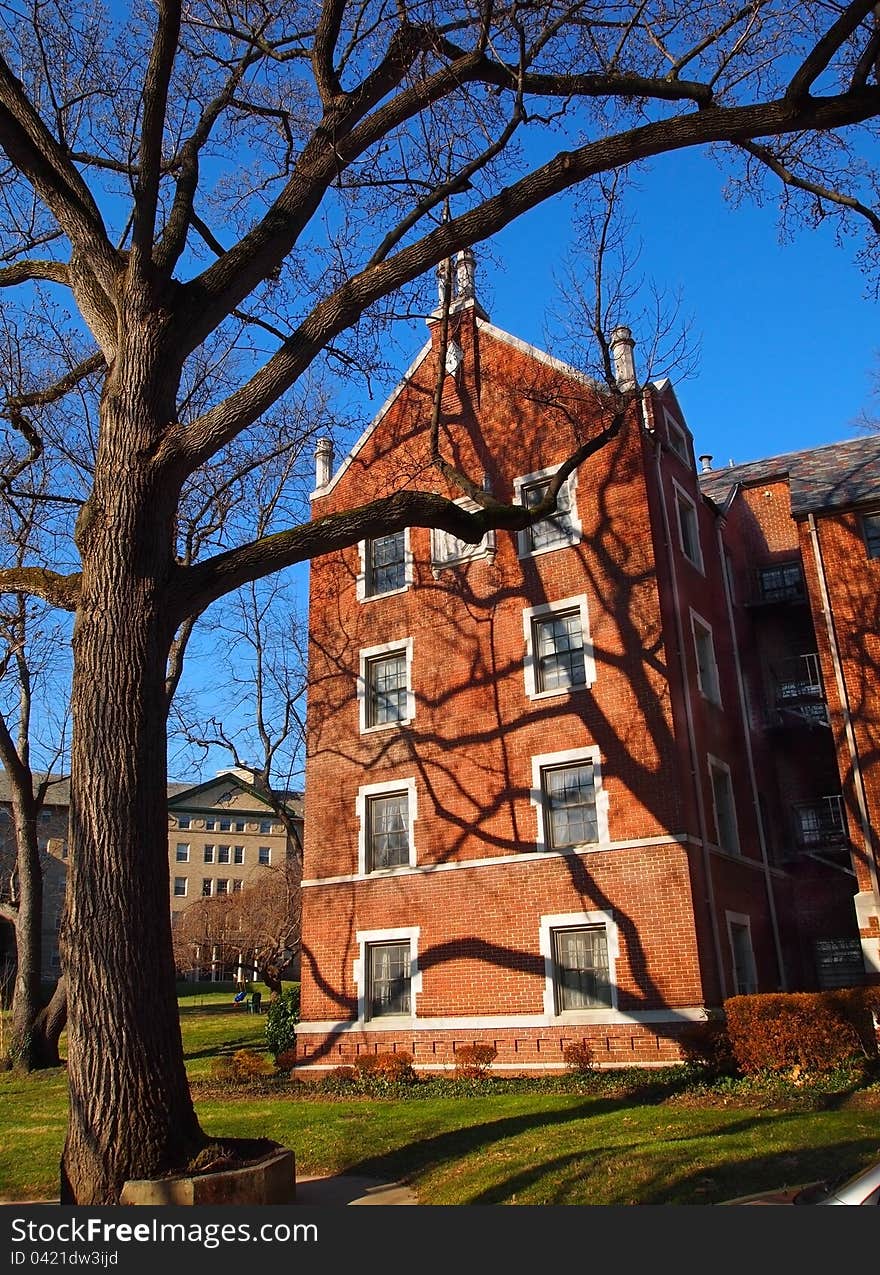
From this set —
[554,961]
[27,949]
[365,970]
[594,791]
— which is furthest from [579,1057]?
[27,949]

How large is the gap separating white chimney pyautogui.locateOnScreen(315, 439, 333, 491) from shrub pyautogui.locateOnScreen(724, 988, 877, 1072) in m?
16.8

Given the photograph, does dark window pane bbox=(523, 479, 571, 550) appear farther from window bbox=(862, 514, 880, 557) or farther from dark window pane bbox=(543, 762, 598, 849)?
window bbox=(862, 514, 880, 557)

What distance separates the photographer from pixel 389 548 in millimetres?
25172

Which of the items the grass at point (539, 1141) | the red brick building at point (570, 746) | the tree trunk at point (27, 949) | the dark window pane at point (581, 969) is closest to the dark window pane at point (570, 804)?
the red brick building at point (570, 746)

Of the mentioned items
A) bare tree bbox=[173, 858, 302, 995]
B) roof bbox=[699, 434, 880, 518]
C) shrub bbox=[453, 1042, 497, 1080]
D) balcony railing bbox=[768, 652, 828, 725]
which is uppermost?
roof bbox=[699, 434, 880, 518]

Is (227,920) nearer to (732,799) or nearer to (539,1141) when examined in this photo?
(732,799)

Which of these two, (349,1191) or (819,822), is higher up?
(819,822)

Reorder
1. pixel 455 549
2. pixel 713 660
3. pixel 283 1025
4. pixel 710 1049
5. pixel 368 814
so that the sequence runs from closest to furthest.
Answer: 1. pixel 710 1049
2. pixel 713 660
3. pixel 368 814
4. pixel 283 1025
5. pixel 455 549

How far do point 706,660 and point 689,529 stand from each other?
3320 mm

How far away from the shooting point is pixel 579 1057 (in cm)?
1780

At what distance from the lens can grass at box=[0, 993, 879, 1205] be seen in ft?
28.6

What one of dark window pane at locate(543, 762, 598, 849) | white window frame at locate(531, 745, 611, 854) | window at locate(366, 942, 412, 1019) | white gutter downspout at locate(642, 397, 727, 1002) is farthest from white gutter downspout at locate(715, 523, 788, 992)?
window at locate(366, 942, 412, 1019)

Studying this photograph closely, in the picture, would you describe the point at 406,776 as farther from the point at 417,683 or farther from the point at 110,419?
the point at 110,419

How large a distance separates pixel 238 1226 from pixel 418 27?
38.5ft
